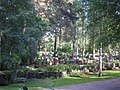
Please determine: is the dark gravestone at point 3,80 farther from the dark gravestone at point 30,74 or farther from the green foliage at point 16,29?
the dark gravestone at point 30,74

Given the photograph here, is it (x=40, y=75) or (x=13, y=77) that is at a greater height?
(x=40, y=75)

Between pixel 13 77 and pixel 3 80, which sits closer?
pixel 3 80

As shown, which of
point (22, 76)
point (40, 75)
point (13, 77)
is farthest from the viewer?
point (40, 75)

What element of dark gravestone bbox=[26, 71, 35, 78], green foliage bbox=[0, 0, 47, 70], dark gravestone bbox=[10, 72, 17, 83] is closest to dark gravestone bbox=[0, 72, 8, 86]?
dark gravestone bbox=[10, 72, 17, 83]

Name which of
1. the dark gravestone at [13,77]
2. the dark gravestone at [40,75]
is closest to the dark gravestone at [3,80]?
the dark gravestone at [13,77]

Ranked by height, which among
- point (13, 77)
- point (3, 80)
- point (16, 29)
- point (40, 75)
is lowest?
point (3, 80)

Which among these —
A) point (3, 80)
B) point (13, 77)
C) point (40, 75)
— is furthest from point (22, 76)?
point (3, 80)

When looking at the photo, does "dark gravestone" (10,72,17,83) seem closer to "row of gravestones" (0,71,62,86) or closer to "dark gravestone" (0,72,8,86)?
"row of gravestones" (0,71,62,86)

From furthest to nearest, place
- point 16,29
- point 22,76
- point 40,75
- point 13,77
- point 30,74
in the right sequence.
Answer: point 40,75 → point 30,74 → point 22,76 → point 13,77 → point 16,29

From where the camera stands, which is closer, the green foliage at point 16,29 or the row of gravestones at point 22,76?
the green foliage at point 16,29

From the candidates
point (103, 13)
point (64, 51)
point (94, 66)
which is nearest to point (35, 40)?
point (103, 13)

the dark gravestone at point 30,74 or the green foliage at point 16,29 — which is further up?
the green foliage at point 16,29

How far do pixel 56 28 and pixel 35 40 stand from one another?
19523 millimetres

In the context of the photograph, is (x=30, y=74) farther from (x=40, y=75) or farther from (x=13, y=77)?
(x=13, y=77)
